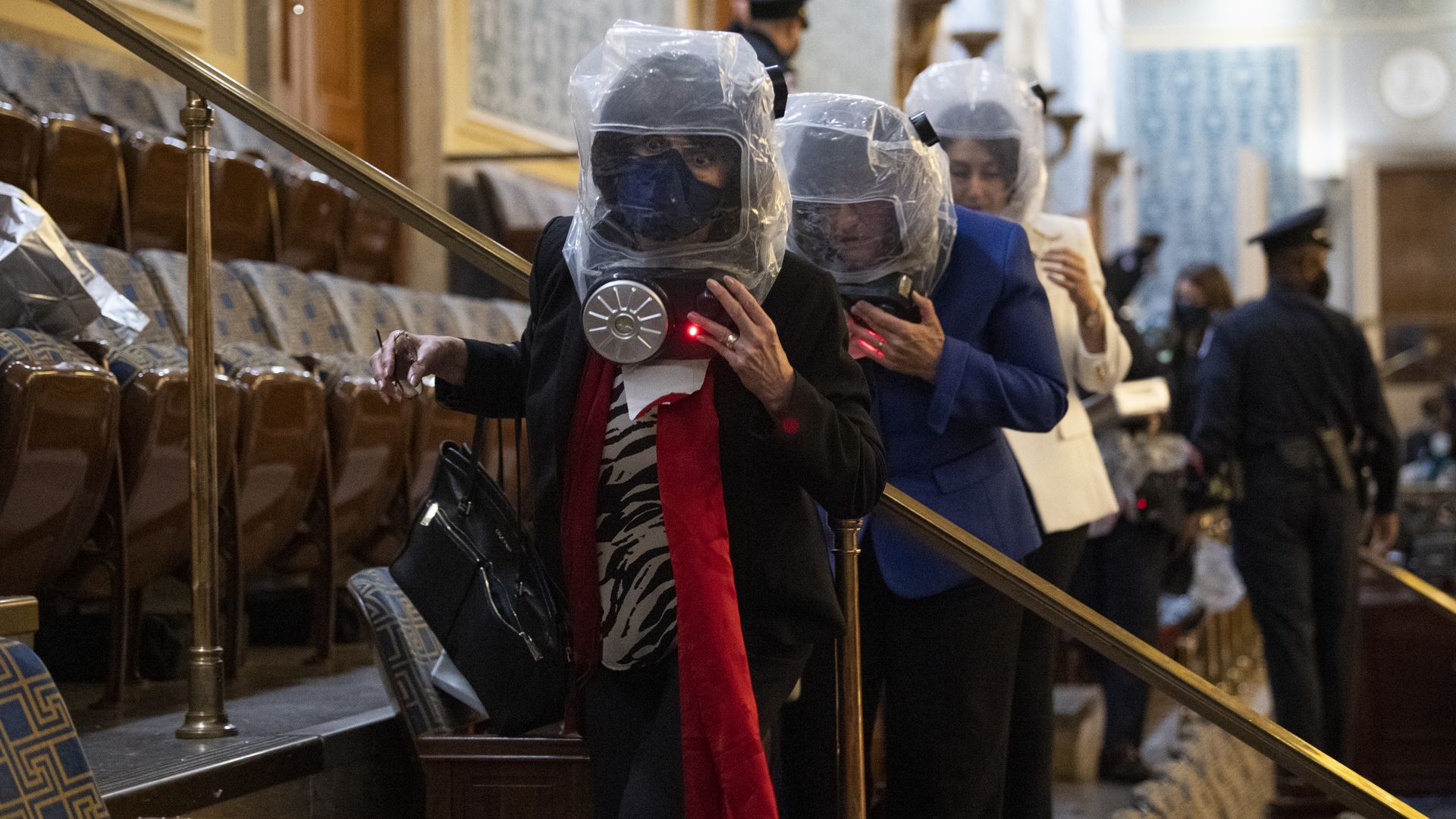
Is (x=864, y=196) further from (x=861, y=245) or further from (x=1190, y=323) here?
(x=1190, y=323)

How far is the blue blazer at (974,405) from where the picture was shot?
201 centimetres

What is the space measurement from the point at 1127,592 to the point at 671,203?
2679mm

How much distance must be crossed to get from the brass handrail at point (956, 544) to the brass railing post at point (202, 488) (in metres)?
0.10

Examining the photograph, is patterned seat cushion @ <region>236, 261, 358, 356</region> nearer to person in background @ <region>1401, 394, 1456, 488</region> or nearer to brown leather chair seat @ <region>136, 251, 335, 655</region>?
brown leather chair seat @ <region>136, 251, 335, 655</region>

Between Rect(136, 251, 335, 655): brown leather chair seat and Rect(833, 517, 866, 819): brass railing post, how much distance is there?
1.07m

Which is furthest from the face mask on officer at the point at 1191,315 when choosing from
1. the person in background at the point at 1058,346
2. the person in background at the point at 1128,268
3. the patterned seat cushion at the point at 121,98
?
the patterned seat cushion at the point at 121,98

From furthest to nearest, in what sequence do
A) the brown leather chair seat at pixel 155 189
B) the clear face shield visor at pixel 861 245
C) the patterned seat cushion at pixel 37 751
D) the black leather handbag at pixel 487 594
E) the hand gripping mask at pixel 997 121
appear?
the brown leather chair seat at pixel 155 189
the hand gripping mask at pixel 997 121
the clear face shield visor at pixel 861 245
the black leather handbag at pixel 487 594
the patterned seat cushion at pixel 37 751

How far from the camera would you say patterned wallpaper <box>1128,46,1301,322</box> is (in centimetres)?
1527

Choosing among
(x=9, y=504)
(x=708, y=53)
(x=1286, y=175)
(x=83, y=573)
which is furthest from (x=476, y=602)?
(x=1286, y=175)

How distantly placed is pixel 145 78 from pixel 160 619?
7.24ft

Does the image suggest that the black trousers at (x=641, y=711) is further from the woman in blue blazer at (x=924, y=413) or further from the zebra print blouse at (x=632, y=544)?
the woman in blue blazer at (x=924, y=413)

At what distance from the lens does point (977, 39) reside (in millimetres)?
8000

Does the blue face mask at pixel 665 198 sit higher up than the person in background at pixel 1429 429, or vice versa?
the blue face mask at pixel 665 198

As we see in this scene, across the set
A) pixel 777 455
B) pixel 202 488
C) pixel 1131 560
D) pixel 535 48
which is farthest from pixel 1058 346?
pixel 535 48
